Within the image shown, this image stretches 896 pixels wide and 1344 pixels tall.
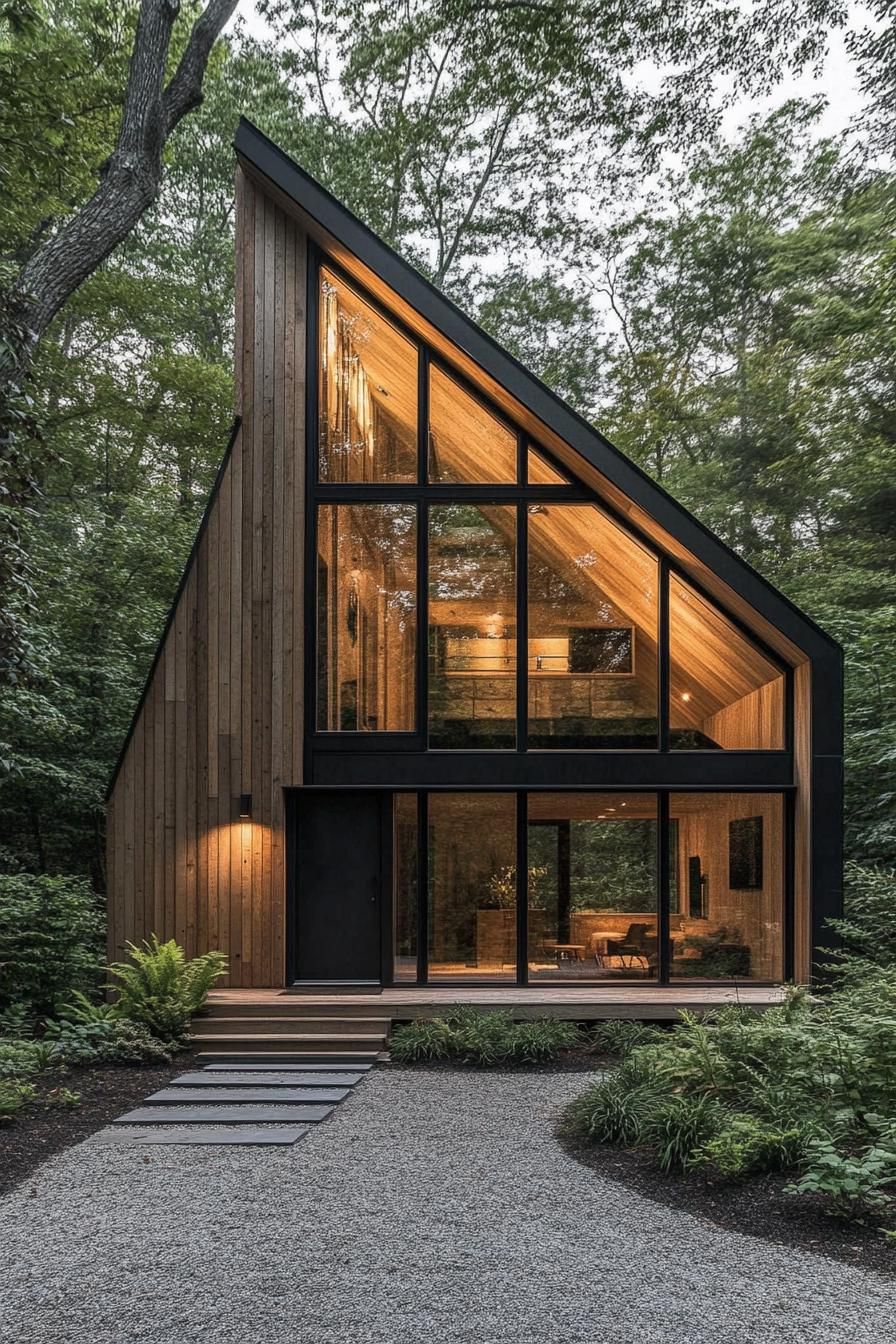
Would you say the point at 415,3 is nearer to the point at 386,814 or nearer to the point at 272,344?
the point at 272,344

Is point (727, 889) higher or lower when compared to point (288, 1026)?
higher

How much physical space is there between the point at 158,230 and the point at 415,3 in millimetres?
6071

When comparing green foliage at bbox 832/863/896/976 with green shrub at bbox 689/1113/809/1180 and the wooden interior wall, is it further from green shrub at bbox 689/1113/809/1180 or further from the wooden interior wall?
the wooden interior wall

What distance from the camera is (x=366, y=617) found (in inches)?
416

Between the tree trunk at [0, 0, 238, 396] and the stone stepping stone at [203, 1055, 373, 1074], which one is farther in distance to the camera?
the tree trunk at [0, 0, 238, 396]

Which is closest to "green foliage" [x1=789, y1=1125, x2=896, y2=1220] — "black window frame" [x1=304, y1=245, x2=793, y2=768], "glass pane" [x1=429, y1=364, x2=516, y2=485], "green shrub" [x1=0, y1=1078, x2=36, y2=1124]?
"green shrub" [x1=0, y1=1078, x2=36, y2=1124]

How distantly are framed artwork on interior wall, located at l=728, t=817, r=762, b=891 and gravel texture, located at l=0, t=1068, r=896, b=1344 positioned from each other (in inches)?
190

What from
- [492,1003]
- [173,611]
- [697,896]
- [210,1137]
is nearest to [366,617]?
[173,611]

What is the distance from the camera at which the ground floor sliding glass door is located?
1034cm

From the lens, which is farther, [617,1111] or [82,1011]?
[82,1011]

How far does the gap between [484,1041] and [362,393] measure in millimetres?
6610

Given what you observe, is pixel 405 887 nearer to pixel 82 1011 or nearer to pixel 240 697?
pixel 240 697

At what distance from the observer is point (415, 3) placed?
56.4 feet

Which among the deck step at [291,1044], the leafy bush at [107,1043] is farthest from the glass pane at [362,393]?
the leafy bush at [107,1043]
